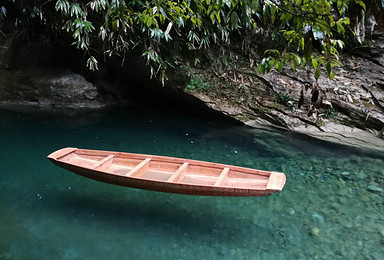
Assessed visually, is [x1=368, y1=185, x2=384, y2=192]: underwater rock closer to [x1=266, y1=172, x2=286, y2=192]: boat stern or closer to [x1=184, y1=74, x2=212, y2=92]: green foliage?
[x1=266, y1=172, x2=286, y2=192]: boat stern

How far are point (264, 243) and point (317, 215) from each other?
1016 mm

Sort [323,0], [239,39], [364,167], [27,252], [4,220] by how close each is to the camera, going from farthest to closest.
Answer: [239,39], [364,167], [4,220], [27,252], [323,0]

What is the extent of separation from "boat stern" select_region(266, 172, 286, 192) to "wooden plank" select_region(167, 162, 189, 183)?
3.33 feet

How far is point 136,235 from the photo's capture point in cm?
326

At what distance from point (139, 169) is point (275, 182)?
65.2 inches

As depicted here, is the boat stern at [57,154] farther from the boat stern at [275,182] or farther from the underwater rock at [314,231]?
the underwater rock at [314,231]

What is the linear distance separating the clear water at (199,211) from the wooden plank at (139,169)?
52 cm

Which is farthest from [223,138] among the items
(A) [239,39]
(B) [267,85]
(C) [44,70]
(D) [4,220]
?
(C) [44,70]

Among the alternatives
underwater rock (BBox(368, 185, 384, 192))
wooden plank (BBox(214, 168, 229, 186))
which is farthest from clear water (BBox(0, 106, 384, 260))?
wooden plank (BBox(214, 168, 229, 186))

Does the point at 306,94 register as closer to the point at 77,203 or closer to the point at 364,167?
the point at 364,167

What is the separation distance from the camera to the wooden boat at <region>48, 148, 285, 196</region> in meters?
2.93

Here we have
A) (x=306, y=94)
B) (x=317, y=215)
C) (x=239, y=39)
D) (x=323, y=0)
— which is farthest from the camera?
(x=239, y=39)

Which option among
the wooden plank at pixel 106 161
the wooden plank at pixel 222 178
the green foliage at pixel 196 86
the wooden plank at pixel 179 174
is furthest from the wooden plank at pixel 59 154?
the green foliage at pixel 196 86

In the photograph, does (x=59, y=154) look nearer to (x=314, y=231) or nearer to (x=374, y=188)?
(x=314, y=231)
